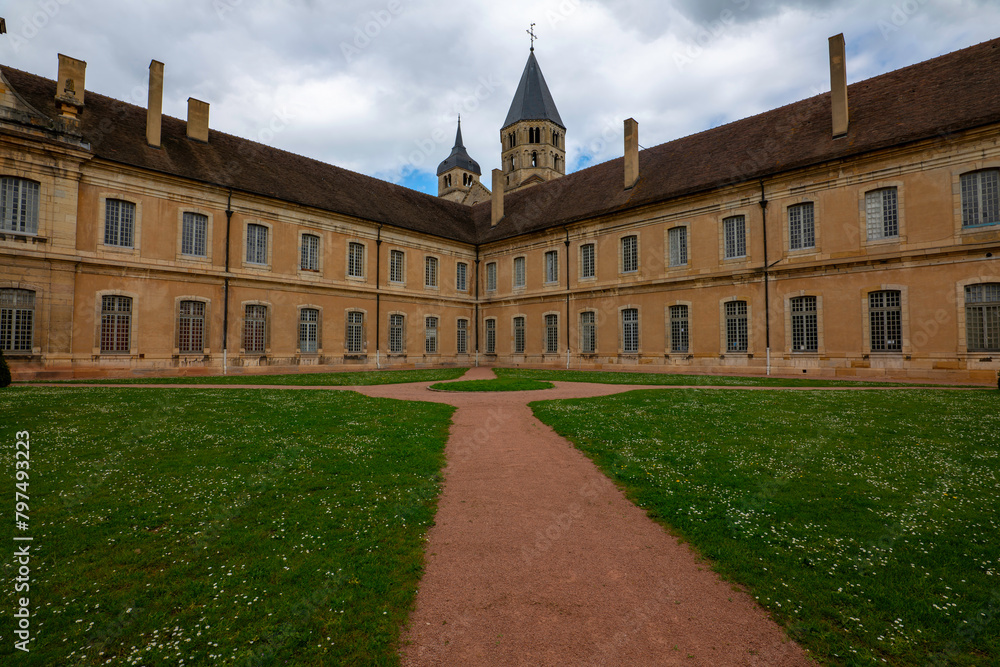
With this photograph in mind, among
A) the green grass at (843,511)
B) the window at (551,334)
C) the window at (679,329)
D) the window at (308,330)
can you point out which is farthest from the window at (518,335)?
the green grass at (843,511)

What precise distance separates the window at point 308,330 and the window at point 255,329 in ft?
5.72

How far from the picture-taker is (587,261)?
87.5ft

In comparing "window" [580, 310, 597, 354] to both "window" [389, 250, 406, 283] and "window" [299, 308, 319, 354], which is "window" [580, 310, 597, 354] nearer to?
"window" [389, 250, 406, 283]

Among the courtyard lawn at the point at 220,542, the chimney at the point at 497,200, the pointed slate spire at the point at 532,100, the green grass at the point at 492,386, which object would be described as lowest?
the courtyard lawn at the point at 220,542

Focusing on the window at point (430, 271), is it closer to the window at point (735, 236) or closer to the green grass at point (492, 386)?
the green grass at point (492, 386)

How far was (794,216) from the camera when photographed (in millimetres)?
20062

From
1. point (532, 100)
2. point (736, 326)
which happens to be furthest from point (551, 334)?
point (532, 100)

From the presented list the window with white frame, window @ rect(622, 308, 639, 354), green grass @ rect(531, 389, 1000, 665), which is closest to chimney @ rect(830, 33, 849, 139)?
window @ rect(622, 308, 639, 354)

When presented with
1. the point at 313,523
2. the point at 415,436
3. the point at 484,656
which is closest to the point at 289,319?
the point at 415,436

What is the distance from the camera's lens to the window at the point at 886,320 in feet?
57.9

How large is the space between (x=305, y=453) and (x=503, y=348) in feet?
78.8

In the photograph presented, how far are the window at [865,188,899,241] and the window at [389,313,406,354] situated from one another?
Answer: 2280 cm

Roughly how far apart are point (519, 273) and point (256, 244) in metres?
14.9

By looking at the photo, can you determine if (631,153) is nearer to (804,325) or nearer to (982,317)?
(804,325)
